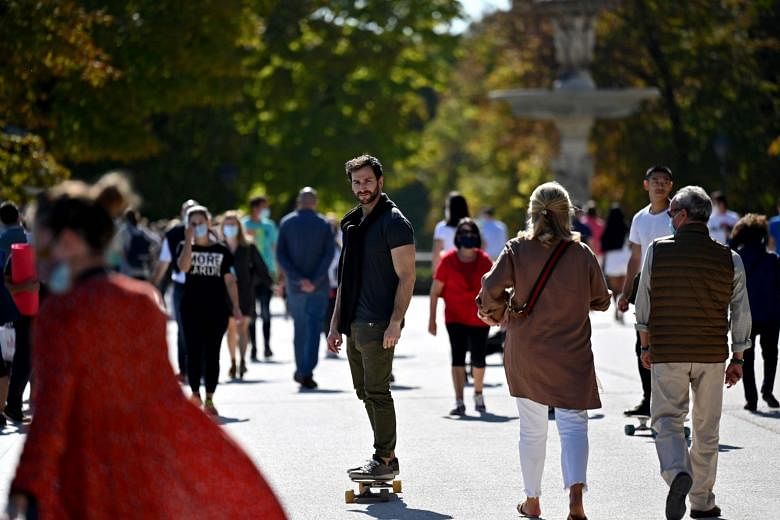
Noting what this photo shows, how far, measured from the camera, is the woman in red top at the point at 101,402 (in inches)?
211

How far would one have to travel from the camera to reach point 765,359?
48.1 ft

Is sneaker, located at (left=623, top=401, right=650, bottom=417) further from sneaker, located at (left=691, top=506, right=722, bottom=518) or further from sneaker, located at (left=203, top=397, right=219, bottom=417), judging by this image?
sneaker, located at (left=691, top=506, right=722, bottom=518)

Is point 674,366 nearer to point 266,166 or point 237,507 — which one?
point 237,507

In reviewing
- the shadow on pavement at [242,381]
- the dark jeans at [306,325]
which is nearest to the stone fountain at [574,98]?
the shadow on pavement at [242,381]

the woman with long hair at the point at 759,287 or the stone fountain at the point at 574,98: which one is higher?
the stone fountain at the point at 574,98

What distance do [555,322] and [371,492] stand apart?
5.76ft

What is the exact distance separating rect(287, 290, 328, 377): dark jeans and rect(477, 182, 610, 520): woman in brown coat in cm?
826

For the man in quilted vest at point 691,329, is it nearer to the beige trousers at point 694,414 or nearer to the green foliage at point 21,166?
the beige trousers at point 694,414

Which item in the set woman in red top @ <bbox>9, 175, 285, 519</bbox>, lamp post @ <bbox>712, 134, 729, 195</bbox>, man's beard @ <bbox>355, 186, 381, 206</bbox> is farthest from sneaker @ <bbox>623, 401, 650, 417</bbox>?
lamp post @ <bbox>712, 134, 729, 195</bbox>

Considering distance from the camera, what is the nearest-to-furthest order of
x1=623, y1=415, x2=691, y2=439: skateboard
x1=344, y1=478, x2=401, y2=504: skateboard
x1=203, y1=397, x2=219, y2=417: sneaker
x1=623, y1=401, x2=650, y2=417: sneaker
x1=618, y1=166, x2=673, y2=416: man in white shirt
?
x1=344, y1=478, x2=401, y2=504: skateboard
x1=618, y1=166, x2=673, y2=416: man in white shirt
x1=623, y1=415, x2=691, y2=439: skateboard
x1=623, y1=401, x2=650, y2=417: sneaker
x1=203, y1=397, x2=219, y2=417: sneaker

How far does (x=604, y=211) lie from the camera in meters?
55.0

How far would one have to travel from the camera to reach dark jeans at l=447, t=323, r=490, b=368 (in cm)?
1476

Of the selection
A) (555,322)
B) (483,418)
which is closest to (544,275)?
(555,322)

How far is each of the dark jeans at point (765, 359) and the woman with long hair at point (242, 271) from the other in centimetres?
593
